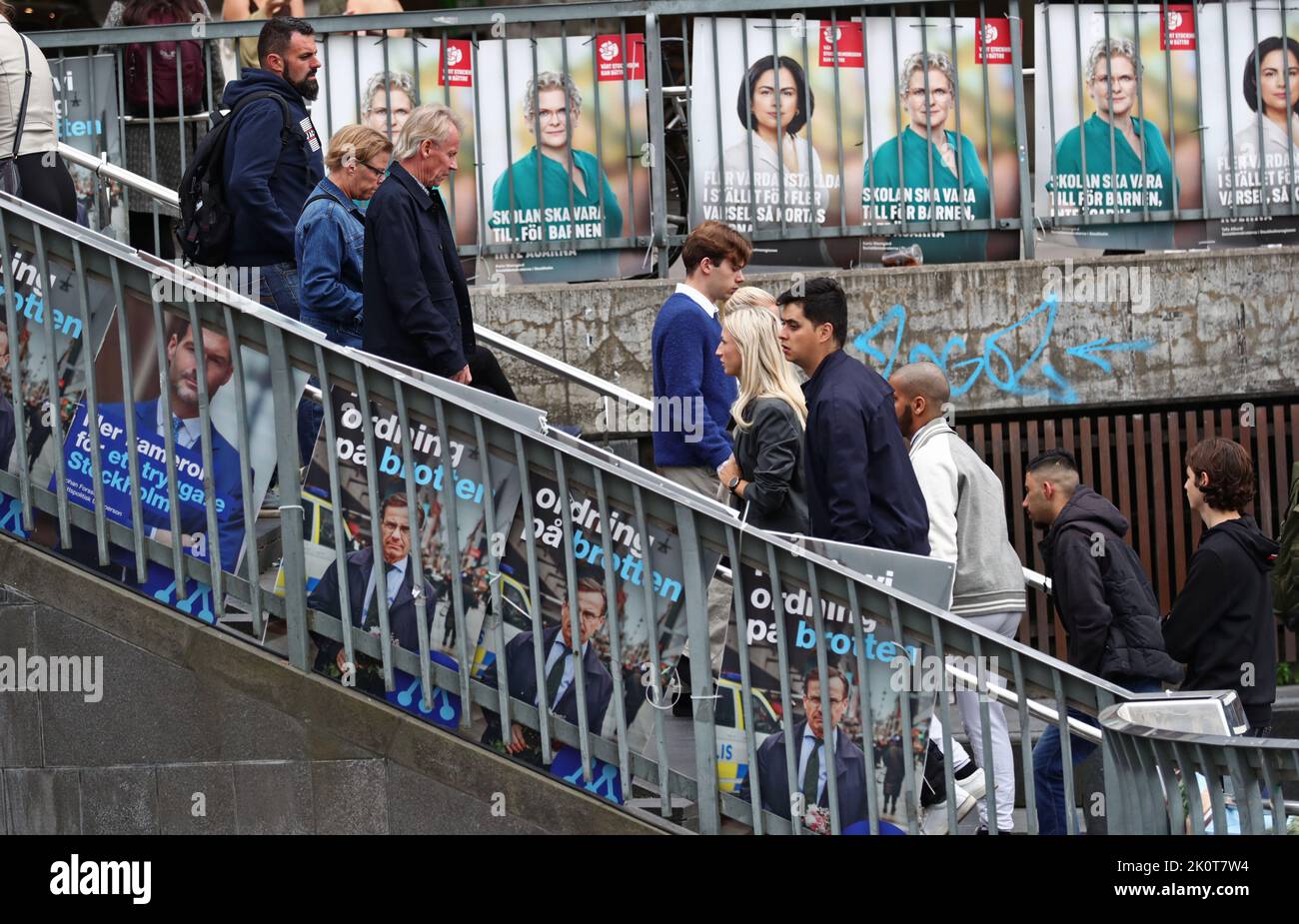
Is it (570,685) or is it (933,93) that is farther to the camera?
(933,93)

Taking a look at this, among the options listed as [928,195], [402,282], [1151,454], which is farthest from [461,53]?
[1151,454]

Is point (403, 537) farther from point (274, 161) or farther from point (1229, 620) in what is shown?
point (1229, 620)

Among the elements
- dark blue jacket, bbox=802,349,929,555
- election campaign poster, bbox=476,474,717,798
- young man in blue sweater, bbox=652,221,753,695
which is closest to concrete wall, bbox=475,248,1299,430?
young man in blue sweater, bbox=652,221,753,695

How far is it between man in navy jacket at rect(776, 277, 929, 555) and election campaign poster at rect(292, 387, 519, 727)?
106cm

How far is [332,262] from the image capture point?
6.75 metres

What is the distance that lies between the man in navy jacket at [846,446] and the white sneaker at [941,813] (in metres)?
0.85

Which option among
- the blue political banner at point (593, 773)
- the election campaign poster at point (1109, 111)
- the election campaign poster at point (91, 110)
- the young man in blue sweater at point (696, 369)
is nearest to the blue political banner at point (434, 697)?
the blue political banner at point (593, 773)

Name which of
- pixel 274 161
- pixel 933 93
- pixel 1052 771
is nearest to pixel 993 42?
pixel 933 93

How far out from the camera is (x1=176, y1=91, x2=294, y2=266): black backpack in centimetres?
712

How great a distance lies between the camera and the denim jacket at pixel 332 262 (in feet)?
22.1

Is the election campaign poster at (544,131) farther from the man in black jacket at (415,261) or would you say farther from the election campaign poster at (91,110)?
the man in black jacket at (415,261)

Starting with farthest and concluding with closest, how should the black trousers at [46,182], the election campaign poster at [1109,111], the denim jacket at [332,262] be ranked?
the election campaign poster at [1109,111] → the black trousers at [46,182] → the denim jacket at [332,262]

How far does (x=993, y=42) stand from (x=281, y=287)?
14.4ft
